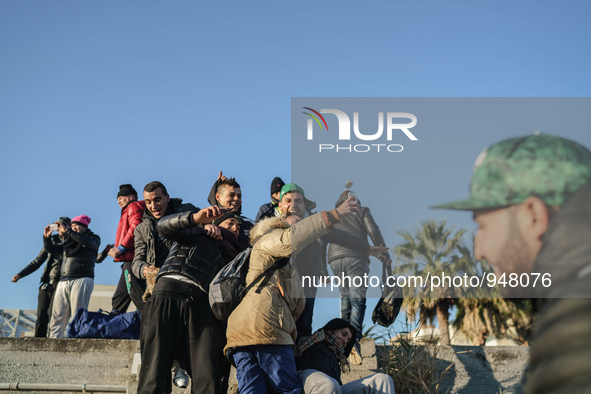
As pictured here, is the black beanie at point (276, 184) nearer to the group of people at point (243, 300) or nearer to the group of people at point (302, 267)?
the group of people at point (302, 267)

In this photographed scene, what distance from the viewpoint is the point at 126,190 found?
618cm

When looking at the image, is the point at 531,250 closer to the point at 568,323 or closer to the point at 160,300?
the point at 568,323

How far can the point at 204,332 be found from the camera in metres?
3.68

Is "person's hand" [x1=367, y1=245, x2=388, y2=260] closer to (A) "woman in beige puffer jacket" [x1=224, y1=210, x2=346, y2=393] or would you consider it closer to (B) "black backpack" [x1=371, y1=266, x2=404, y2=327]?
(B) "black backpack" [x1=371, y1=266, x2=404, y2=327]

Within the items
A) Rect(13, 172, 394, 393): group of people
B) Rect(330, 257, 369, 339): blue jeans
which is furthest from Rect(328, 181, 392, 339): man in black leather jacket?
Rect(13, 172, 394, 393): group of people

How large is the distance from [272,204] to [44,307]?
3.50 meters

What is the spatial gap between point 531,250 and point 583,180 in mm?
148

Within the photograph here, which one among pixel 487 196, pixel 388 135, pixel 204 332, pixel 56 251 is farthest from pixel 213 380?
pixel 56 251

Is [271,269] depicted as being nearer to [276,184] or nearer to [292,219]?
[292,219]

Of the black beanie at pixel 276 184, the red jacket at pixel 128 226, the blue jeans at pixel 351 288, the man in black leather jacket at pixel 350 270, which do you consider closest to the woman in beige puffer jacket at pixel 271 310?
the man in black leather jacket at pixel 350 270

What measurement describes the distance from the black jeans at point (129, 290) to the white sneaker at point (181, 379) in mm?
709

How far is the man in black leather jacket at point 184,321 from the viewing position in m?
3.56

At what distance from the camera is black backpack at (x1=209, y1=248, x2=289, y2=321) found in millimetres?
3502

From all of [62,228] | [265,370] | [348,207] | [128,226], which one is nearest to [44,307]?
[62,228]
